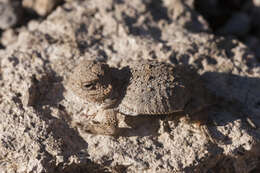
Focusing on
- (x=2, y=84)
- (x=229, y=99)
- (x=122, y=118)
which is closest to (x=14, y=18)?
(x=2, y=84)

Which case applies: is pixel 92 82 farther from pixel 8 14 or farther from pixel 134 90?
pixel 8 14

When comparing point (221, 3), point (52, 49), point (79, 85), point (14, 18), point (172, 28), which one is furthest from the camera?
point (221, 3)

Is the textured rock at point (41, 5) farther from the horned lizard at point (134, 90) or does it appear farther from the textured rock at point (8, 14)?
the horned lizard at point (134, 90)

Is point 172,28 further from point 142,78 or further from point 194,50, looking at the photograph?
point 142,78

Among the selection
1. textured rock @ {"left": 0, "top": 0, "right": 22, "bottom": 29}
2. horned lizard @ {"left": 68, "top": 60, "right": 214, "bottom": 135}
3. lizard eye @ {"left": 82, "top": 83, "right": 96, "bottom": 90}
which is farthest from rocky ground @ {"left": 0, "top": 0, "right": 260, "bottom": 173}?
lizard eye @ {"left": 82, "top": 83, "right": 96, "bottom": 90}

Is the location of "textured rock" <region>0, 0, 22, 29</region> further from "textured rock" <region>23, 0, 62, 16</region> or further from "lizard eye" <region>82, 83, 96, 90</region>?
"lizard eye" <region>82, 83, 96, 90</region>

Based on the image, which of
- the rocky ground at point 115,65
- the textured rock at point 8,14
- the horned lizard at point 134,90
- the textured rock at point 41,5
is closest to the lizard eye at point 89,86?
the horned lizard at point 134,90
